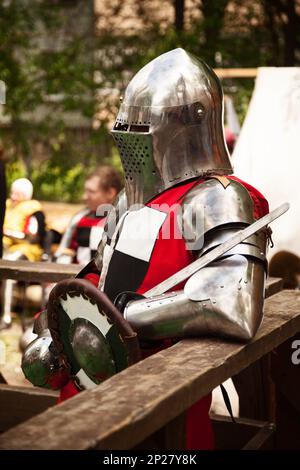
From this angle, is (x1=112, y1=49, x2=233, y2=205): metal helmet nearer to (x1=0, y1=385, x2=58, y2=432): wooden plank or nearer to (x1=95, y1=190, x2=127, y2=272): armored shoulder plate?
(x1=95, y1=190, x2=127, y2=272): armored shoulder plate

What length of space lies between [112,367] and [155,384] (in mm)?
401

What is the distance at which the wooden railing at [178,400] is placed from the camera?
174 centimetres

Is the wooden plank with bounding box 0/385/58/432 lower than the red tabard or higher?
lower

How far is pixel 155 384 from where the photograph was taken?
2039 mm

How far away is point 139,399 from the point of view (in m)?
1.93

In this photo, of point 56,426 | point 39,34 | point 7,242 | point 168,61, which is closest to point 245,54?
point 39,34

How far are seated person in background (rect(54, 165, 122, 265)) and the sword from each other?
3049 millimetres

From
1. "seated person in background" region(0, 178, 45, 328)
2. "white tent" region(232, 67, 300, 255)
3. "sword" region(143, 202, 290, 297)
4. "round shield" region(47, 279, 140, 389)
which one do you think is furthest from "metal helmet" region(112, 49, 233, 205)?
"seated person in background" region(0, 178, 45, 328)

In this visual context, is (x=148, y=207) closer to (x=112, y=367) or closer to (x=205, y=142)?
(x=205, y=142)

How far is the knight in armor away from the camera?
2.43 meters

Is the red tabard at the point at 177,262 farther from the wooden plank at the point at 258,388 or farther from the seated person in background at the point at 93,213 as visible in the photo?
the seated person in background at the point at 93,213

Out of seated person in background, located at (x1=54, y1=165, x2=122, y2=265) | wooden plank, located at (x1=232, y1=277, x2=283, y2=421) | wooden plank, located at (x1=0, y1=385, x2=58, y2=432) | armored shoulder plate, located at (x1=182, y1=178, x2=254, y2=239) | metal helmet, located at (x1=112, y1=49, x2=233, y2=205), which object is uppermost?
metal helmet, located at (x1=112, y1=49, x2=233, y2=205)

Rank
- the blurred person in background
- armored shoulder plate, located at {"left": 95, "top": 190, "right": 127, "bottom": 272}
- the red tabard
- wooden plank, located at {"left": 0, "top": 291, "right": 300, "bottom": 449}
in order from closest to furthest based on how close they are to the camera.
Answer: wooden plank, located at {"left": 0, "top": 291, "right": 300, "bottom": 449}
the red tabard
armored shoulder plate, located at {"left": 95, "top": 190, "right": 127, "bottom": 272}
the blurred person in background

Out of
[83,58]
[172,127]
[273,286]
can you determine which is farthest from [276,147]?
[83,58]
